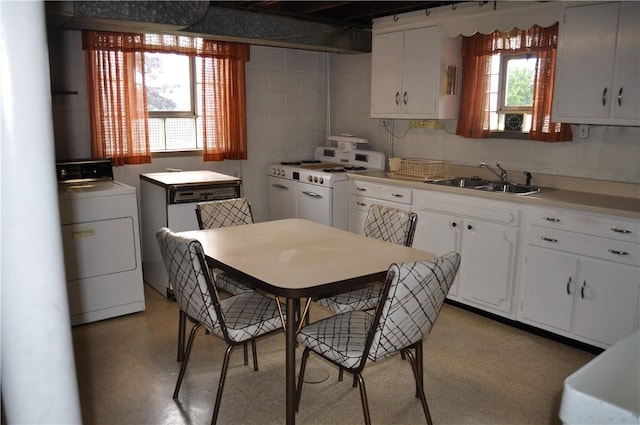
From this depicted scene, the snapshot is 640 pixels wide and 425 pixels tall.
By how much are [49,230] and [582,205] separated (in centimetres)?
304

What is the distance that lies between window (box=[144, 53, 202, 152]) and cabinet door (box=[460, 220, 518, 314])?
257 cm

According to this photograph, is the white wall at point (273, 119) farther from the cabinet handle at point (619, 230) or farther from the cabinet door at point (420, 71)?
the cabinet handle at point (619, 230)

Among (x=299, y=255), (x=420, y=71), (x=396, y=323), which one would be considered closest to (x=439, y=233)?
(x=420, y=71)

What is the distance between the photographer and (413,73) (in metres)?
4.30

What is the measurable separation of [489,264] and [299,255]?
1673 millimetres

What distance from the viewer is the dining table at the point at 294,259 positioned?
2125 millimetres

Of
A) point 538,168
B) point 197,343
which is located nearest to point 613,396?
point 197,343

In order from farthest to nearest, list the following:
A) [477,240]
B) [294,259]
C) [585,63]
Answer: [477,240] < [585,63] < [294,259]

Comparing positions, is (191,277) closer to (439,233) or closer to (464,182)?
(439,233)

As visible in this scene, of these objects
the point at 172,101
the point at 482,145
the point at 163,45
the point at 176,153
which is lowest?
the point at 176,153

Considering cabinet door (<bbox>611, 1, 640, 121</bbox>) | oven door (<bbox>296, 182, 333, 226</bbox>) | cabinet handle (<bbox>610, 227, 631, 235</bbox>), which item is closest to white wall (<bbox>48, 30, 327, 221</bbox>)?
oven door (<bbox>296, 182, 333, 226</bbox>)

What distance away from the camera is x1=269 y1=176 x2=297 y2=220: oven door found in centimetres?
492

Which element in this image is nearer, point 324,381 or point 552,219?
point 324,381

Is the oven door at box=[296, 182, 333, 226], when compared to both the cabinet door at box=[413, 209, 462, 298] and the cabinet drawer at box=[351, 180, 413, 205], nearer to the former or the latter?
the cabinet drawer at box=[351, 180, 413, 205]
